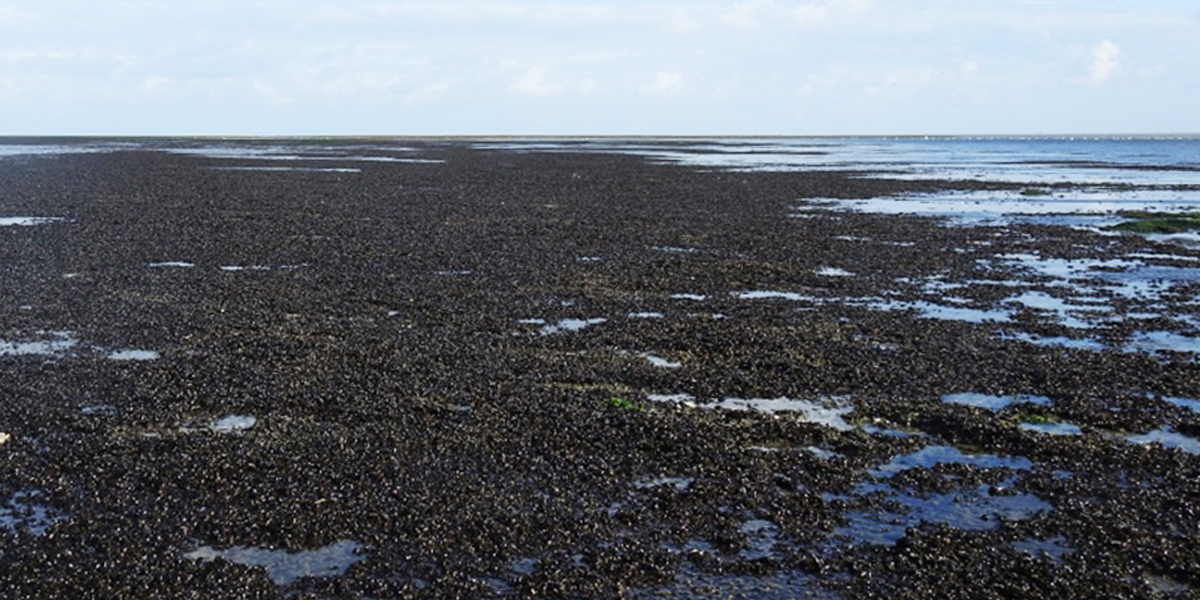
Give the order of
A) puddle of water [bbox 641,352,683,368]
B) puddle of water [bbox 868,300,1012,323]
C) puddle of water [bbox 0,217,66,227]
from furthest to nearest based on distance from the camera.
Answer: puddle of water [bbox 0,217,66,227] < puddle of water [bbox 868,300,1012,323] < puddle of water [bbox 641,352,683,368]

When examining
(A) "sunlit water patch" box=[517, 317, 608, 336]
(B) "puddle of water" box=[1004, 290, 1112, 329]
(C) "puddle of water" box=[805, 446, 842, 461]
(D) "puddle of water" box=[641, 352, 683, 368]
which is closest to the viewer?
(C) "puddle of water" box=[805, 446, 842, 461]

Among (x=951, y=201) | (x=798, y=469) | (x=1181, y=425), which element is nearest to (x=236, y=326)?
(x=798, y=469)

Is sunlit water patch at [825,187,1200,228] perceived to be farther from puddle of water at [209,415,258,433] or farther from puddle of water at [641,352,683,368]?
puddle of water at [209,415,258,433]

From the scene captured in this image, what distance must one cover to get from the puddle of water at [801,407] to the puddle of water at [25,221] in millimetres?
28115

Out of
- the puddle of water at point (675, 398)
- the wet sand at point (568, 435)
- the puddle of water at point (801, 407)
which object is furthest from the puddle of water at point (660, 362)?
the puddle of water at point (801, 407)

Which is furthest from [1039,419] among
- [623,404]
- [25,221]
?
[25,221]

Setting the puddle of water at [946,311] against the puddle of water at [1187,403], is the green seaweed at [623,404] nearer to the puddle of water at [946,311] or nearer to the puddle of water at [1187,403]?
the puddle of water at [1187,403]

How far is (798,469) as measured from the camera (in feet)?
38.4

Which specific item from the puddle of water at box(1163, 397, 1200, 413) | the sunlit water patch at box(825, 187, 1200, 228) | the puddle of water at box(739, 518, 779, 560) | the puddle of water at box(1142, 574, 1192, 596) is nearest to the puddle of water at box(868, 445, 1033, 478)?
the puddle of water at box(739, 518, 779, 560)

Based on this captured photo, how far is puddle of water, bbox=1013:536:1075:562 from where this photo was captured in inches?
377

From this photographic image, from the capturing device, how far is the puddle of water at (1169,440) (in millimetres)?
12633

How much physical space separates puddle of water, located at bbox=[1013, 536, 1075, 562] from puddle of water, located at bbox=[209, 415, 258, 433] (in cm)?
866

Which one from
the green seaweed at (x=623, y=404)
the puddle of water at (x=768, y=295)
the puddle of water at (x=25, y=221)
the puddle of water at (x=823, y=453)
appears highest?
the puddle of water at (x=25, y=221)

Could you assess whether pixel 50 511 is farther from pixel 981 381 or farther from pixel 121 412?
pixel 981 381
